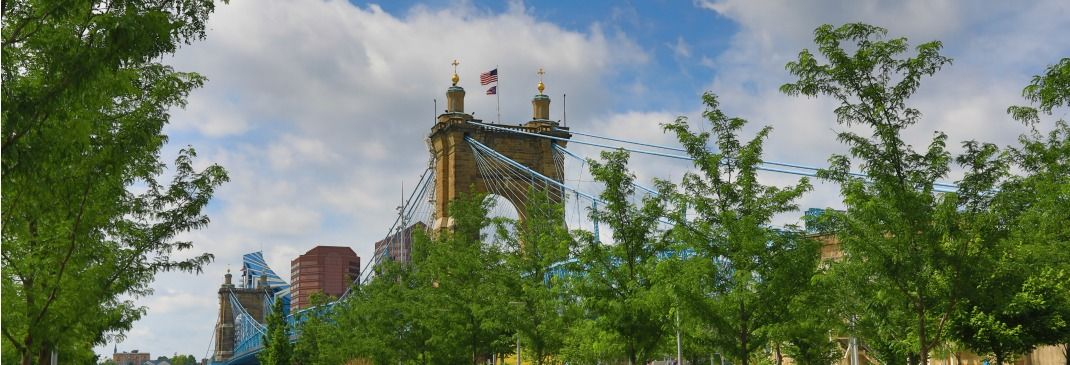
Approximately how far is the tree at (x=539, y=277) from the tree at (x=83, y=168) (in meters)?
10.3

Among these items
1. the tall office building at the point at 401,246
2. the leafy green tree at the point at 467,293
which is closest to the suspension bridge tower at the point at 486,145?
the tall office building at the point at 401,246

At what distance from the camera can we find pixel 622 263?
1015 inches

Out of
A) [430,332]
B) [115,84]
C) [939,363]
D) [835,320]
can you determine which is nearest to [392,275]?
[430,332]

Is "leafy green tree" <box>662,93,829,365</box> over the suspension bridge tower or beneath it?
beneath

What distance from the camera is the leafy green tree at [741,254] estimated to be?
20.4 meters

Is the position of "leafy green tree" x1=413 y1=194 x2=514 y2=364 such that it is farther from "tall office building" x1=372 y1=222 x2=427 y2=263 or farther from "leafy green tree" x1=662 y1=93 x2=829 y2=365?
"tall office building" x1=372 y1=222 x2=427 y2=263

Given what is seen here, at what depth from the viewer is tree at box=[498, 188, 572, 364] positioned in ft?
93.4

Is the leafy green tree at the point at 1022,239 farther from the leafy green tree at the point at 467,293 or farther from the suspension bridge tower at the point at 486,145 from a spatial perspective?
the suspension bridge tower at the point at 486,145

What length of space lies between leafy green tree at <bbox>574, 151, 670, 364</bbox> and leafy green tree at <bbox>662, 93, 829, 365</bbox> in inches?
98.9

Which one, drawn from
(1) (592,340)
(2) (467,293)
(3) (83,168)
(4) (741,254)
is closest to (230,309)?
(2) (467,293)

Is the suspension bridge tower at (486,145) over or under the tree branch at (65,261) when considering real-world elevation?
over

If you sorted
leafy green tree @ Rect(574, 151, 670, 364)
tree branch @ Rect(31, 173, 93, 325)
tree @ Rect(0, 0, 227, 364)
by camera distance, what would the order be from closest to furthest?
tree @ Rect(0, 0, 227, 364) → tree branch @ Rect(31, 173, 93, 325) → leafy green tree @ Rect(574, 151, 670, 364)

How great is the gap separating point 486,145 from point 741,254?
4722 cm

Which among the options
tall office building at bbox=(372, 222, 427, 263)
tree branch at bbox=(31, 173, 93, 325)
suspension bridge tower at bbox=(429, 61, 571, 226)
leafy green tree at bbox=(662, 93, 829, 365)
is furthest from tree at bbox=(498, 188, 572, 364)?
suspension bridge tower at bbox=(429, 61, 571, 226)
